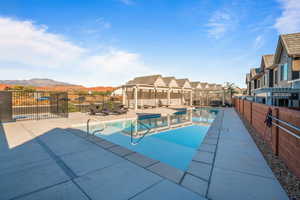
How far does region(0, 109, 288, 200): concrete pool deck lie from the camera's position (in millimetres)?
2514

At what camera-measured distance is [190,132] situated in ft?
28.2

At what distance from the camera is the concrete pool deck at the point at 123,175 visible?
2.51 m

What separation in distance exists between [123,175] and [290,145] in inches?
157

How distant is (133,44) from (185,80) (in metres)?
12.6

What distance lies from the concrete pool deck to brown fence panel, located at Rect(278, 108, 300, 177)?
1.65 ft

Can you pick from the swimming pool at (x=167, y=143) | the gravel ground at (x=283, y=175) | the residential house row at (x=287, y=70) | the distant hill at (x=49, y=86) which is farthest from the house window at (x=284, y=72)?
the distant hill at (x=49, y=86)

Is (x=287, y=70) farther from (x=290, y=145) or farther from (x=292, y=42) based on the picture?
(x=290, y=145)

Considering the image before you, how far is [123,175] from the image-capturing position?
3092 millimetres

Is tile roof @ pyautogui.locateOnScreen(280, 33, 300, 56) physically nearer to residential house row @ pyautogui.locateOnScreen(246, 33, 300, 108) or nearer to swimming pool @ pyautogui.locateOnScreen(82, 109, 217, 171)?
residential house row @ pyautogui.locateOnScreen(246, 33, 300, 108)

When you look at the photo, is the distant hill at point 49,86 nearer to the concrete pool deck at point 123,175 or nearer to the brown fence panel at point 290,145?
the concrete pool deck at point 123,175

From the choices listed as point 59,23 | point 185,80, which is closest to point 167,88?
point 185,80

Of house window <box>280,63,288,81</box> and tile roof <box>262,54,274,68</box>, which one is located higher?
tile roof <box>262,54,274,68</box>

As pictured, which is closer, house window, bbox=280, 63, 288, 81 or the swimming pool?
the swimming pool

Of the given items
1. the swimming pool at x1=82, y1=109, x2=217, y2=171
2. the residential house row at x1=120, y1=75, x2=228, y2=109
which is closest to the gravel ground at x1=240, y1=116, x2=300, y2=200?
the swimming pool at x1=82, y1=109, x2=217, y2=171
